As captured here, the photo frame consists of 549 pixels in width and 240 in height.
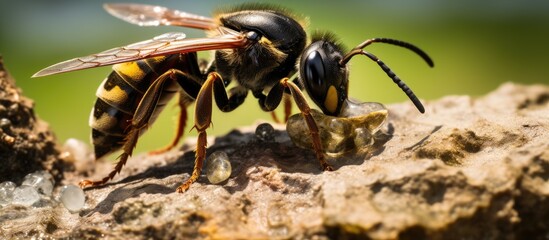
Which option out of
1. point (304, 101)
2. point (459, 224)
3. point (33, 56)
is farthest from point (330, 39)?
point (33, 56)

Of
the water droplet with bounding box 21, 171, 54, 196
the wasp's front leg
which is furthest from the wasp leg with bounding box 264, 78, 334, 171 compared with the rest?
the water droplet with bounding box 21, 171, 54, 196

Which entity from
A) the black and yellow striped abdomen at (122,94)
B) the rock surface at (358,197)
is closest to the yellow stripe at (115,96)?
the black and yellow striped abdomen at (122,94)

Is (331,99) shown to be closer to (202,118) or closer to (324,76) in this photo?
(324,76)

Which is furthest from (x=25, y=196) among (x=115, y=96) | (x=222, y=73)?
(x=222, y=73)

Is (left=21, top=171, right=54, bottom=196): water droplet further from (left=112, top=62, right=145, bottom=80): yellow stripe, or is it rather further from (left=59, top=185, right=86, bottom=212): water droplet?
(left=112, top=62, right=145, bottom=80): yellow stripe

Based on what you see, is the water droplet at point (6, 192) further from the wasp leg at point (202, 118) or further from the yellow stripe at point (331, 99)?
the yellow stripe at point (331, 99)
